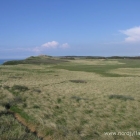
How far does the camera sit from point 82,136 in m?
10.3

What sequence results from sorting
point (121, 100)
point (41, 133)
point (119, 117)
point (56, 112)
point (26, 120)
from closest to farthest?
point (41, 133) → point (26, 120) → point (119, 117) → point (56, 112) → point (121, 100)

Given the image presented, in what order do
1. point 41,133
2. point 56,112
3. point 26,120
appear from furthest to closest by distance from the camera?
point 56,112, point 26,120, point 41,133

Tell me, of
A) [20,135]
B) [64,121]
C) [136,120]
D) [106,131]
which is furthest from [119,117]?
[20,135]

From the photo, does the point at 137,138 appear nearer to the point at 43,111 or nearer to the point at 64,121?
the point at 64,121

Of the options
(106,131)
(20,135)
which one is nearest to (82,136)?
(106,131)

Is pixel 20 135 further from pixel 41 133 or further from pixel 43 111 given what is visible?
pixel 43 111

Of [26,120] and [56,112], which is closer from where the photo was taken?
[26,120]

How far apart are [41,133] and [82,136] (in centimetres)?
210

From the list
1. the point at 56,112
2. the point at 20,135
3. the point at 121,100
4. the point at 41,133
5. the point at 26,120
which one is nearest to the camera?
the point at 20,135

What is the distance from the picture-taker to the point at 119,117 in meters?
13.6

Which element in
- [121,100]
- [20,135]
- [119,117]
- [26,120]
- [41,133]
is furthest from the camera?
[121,100]

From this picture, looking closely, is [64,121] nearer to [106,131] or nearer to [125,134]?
[106,131]

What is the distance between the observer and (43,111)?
47.5ft

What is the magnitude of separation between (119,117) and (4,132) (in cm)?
733
